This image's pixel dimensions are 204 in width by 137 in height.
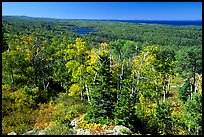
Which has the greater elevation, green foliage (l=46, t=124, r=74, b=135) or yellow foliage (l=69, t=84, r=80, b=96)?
green foliage (l=46, t=124, r=74, b=135)

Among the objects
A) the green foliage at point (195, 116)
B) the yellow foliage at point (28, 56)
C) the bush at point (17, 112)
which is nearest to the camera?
the green foliage at point (195, 116)

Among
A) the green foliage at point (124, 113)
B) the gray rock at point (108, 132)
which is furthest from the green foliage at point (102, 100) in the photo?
the gray rock at point (108, 132)

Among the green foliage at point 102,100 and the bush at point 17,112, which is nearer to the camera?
the green foliage at point 102,100

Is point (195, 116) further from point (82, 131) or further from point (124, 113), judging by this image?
point (82, 131)

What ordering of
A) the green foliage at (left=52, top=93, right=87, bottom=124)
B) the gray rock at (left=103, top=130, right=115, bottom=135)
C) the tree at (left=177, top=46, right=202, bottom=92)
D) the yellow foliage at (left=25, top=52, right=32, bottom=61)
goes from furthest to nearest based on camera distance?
the tree at (left=177, top=46, right=202, bottom=92)
the yellow foliage at (left=25, top=52, right=32, bottom=61)
the green foliage at (left=52, top=93, right=87, bottom=124)
the gray rock at (left=103, top=130, right=115, bottom=135)

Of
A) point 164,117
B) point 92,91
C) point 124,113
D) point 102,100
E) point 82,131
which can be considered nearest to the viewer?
point 82,131

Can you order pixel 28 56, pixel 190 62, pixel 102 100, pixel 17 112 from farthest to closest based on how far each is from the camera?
pixel 190 62, pixel 28 56, pixel 17 112, pixel 102 100

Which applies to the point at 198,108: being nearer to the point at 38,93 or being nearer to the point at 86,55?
the point at 86,55

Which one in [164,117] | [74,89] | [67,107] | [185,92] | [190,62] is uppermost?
[190,62]

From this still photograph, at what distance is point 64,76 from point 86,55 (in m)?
4.24

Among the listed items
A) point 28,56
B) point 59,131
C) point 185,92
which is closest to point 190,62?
point 185,92

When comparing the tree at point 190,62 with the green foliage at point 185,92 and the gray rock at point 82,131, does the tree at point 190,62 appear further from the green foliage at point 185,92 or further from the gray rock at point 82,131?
the gray rock at point 82,131

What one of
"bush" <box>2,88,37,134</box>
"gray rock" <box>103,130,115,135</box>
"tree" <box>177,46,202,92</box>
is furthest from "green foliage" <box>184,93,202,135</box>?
"tree" <box>177,46,202,92</box>

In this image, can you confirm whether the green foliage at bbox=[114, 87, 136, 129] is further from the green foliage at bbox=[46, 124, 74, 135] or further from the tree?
the tree
